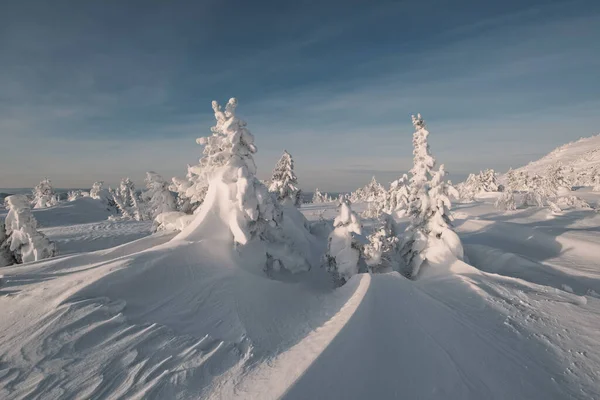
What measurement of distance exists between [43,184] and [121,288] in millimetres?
95794

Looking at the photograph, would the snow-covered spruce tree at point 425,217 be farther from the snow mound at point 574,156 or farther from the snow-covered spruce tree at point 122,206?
the snow mound at point 574,156

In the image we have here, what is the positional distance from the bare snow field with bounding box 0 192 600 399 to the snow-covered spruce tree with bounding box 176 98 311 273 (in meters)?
1.26

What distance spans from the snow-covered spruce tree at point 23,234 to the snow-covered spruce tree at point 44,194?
2738 inches

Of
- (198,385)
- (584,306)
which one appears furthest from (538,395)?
(198,385)

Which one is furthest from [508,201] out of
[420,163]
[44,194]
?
[44,194]

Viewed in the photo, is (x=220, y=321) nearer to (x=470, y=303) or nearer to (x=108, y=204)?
(x=470, y=303)

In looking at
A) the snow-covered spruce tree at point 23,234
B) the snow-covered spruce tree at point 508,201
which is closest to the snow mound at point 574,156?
the snow-covered spruce tree at point 508,201

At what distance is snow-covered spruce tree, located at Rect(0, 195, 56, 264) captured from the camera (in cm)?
1652

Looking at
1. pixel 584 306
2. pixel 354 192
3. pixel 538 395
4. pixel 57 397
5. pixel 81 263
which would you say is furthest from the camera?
pixel 354 192

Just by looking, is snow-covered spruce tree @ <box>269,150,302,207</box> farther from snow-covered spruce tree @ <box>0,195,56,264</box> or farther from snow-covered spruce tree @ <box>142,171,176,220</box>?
snow-covered spruce tree @ <box>0,195,56,264</box>

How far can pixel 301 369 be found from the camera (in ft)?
19.3

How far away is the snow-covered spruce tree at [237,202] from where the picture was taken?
14109mm

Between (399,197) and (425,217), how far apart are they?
32.9 m

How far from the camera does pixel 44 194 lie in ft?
246
